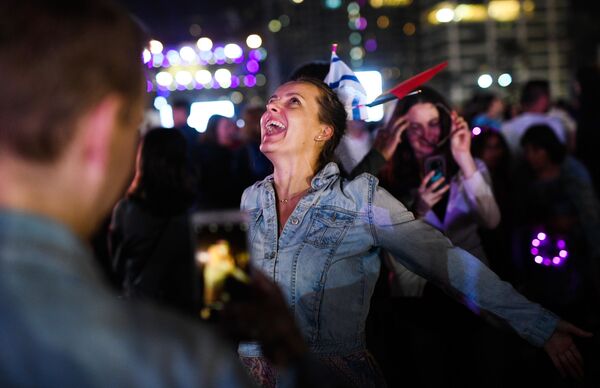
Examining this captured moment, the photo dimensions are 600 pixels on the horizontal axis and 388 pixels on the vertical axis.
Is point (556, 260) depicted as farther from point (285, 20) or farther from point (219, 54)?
point (285, 20)

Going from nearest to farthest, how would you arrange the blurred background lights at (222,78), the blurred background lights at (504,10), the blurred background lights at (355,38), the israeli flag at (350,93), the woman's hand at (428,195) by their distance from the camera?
1. the israeli flag at (350,93)
2. the woman's hand at (428,195)
3. the blurred background lights at (222,78)
4. the blurred background lights at (355,38)
5. the blurred background lights at (504,10)

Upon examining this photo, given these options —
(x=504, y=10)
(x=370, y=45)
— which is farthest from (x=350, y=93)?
(x=504, y=10)

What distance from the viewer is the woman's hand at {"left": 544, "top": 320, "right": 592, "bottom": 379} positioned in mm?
2418

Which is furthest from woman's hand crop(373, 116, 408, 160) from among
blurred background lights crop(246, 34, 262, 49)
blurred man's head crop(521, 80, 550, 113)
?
blurred background lights crop(246, 34, 262, 49)

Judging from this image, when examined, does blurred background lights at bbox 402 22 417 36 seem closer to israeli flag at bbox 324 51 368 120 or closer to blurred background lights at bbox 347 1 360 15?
blurred background lights at bbox 347 1 360 15

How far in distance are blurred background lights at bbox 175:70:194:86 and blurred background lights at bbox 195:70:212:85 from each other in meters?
0.71

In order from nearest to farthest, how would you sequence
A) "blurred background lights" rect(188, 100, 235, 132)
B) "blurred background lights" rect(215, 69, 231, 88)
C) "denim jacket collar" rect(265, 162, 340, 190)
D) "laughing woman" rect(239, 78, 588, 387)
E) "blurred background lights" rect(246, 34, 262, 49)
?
"laughing woman" rect(239, 78, 588, 387)
"denim jacket collar" rect(265, 162, 340, 190)
"blurred background lights" rect(188, 100, 235, 132)
"blurred background lights" rect(246, 34, 262, 49)
"blurred background lights" rect(215, 69, 231, 88)

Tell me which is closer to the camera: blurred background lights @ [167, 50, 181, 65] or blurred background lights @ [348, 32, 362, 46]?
blurred background lights @ [167, 50, 181, 65]

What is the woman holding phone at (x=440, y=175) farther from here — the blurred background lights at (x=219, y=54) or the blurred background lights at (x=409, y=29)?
the blurred background lights at (x=409, y=29)

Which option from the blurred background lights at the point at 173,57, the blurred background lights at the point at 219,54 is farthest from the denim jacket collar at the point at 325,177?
the blurred background lights at the point at 219,54

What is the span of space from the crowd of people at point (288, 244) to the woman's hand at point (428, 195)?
0.01 m

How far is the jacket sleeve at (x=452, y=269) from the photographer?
245cm

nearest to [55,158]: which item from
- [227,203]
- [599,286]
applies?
[599,286]

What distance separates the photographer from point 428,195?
158 inches
